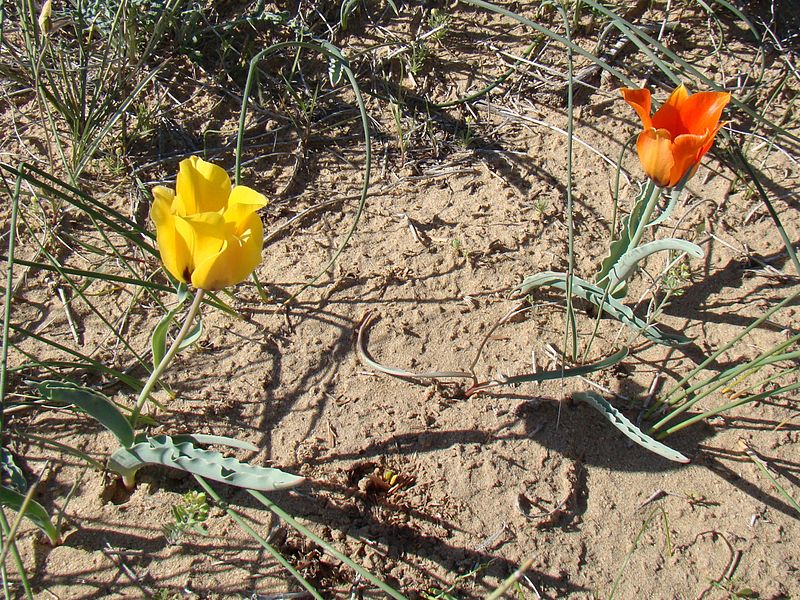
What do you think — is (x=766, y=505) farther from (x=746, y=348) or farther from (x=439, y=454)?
(x=439, y=454)

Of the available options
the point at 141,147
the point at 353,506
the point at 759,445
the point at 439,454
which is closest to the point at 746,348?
the point at 759,445

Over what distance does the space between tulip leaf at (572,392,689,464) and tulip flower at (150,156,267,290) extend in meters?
0.90

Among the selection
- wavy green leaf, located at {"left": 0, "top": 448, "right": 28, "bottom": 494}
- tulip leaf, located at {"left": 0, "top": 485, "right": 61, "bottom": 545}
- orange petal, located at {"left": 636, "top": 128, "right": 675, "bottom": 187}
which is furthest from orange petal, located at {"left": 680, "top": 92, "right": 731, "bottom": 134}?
wavy green leaf, located at {"left": 0, "top": 448, "right": 28, "bottom": 494}

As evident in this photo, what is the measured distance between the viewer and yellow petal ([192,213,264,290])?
4.14ft

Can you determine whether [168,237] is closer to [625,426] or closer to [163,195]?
[163,195]

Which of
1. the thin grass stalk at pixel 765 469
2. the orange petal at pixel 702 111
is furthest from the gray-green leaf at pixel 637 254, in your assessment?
the thin grass stalk at pixel 765 469

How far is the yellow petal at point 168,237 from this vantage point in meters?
1.27

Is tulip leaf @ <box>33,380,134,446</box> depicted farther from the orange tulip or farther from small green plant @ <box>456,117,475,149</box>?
small green plant @ <box>456,117,475,149</box>

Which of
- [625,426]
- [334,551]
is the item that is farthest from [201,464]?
[625,426]

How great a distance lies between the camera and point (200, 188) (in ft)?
4.43

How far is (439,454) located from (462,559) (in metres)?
0.25

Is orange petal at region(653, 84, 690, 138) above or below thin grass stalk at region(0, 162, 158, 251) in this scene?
above

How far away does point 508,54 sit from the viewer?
249 cm

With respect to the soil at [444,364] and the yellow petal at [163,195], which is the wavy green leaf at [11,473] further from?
the yellow petal at [163,195]
